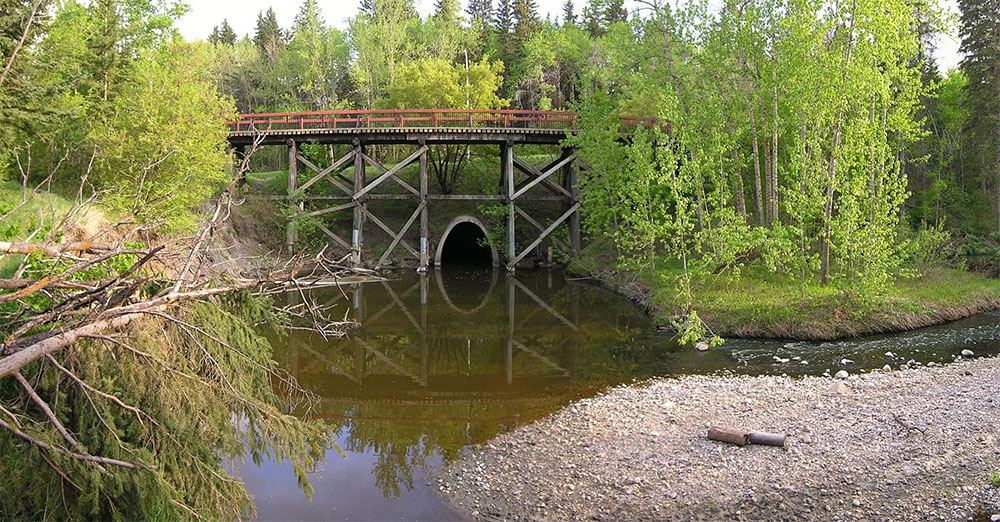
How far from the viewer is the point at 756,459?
7715 mm

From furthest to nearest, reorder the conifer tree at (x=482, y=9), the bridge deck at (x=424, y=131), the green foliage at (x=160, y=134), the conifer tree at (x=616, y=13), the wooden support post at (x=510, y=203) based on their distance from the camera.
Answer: the conifer tree at (x=482, y=9) → the conifer tree at (x=616, y=13) → the wooden support post at (x=510, y=203) → the bridge deck at (x=424, y=131) → the green foliage at (x=160, y=134)

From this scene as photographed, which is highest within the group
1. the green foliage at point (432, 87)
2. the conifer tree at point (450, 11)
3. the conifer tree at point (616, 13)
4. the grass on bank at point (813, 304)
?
the conifer tree at point (616, 13)

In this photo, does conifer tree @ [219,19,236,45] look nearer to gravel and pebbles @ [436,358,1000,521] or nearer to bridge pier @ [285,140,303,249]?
bridge pier @ [285,140,303,249]

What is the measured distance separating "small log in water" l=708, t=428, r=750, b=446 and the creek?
255 cm

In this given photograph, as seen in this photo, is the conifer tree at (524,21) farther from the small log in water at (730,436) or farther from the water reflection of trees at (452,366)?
the small log in water at (730,436)

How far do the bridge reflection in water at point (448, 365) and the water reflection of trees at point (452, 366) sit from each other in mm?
24

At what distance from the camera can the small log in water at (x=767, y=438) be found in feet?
26.3

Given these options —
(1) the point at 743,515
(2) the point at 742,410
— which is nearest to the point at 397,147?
(2) the point at 742,410

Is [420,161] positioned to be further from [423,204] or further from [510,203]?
[510,203]

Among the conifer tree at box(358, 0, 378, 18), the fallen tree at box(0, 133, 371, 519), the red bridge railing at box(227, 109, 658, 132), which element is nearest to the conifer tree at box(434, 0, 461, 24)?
the conifer tree at box(358, 0, 378, 18)

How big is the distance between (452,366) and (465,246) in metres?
18.6

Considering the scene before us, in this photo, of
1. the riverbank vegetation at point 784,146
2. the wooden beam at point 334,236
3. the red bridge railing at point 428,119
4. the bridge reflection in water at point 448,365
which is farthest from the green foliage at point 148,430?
the red bridge railing at point 428,119

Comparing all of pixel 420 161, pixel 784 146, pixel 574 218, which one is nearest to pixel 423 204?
pixel 420 161

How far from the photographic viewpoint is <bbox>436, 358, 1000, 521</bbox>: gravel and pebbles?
661 cm
